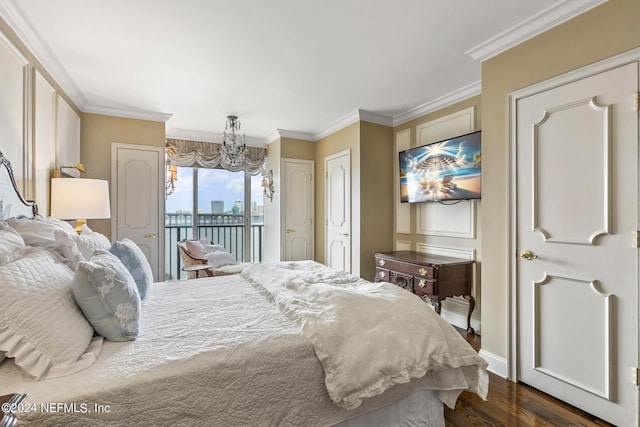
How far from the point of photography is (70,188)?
2520 millimetres

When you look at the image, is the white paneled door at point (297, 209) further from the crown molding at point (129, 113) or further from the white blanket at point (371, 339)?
the white blanket at point (371, 339)

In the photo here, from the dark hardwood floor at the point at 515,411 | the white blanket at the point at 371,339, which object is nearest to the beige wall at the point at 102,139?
the white blanket at the point at 371,339

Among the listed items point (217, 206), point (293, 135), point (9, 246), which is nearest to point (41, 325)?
point (9, 246)

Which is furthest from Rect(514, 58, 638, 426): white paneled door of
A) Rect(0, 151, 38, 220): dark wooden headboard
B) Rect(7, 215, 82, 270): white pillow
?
Rect(0, 151, 38, 220): dark wooden headboard

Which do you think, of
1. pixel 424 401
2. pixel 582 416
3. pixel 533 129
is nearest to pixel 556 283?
pixel 582 416

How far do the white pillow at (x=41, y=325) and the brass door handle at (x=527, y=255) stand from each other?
2.52m

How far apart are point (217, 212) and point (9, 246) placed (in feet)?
13.0

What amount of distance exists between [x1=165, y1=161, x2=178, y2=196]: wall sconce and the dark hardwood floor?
4300mm

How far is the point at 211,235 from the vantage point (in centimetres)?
516

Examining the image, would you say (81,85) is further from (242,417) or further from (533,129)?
(533,129)

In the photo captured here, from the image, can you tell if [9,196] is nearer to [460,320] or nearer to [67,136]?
[67,136]

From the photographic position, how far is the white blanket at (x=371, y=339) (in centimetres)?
125

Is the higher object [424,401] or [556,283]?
[556,283]

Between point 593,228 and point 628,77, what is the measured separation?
2.84 ft
